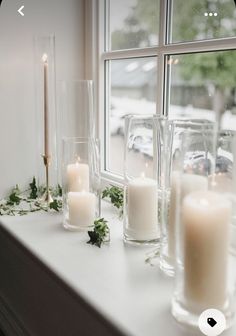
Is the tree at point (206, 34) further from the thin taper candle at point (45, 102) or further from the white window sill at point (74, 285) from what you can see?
→ the white window sill at point (74, 285)

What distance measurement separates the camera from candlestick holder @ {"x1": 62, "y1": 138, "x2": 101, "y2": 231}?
1314 mm

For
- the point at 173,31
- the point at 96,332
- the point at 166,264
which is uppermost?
the point at 173,31

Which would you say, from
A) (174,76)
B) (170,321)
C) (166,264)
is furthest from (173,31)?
(170,321)

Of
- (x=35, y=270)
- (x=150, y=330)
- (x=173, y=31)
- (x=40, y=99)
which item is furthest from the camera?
(x=40, y=99)

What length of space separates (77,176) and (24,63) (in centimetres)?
56

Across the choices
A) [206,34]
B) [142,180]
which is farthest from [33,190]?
[206,34]

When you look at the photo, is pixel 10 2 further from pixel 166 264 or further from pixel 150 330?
pixel 150 330

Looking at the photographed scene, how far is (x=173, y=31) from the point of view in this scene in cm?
143

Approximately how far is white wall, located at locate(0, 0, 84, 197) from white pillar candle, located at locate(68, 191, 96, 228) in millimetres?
442

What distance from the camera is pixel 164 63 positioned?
1466 mm

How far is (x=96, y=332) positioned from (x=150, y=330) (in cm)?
22

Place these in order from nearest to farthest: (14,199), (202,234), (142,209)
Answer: (202,234) < (142,209) < (14,199)

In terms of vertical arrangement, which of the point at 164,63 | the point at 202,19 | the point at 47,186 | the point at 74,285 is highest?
the point at 202,19

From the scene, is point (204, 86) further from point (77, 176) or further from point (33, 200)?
point (33, 200)
